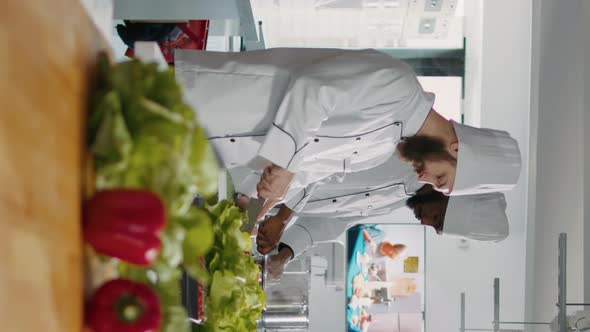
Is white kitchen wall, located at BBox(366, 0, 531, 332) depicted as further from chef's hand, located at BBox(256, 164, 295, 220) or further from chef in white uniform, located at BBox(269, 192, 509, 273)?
chef's hand, located at BBox(256, 164, 295, 220)

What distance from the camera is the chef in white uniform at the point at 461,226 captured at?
227cm

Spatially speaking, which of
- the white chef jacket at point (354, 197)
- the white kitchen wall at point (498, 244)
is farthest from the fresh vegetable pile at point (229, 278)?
the white kitchen wall at point (498, 244)

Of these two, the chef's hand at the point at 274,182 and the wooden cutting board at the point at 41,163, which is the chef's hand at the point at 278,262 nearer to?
the chef's hand at the point at 274,182

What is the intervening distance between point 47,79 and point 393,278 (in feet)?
13.3

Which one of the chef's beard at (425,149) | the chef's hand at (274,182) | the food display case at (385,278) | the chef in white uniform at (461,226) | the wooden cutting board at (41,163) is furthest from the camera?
the food display case at (385,278)

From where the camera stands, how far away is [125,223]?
73 centimetres

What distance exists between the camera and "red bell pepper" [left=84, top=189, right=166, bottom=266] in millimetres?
729

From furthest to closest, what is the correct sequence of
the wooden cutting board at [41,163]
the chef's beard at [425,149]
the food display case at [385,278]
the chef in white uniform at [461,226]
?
the food display case at [385,278], the chef in white uniform at [461,226], the chef's beard at [425,149], the wooden cutting board at [41,163]

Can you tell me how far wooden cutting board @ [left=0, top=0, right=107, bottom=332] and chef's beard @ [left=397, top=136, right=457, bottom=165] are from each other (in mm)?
1312

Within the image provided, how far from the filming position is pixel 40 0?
2.17 ft

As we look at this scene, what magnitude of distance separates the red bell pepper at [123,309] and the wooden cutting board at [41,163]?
0.08 ft

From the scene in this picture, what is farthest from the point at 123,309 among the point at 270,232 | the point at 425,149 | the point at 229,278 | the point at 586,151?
the point at 586,151

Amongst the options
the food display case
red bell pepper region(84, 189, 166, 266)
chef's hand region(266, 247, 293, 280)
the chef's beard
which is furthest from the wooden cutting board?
the food display case

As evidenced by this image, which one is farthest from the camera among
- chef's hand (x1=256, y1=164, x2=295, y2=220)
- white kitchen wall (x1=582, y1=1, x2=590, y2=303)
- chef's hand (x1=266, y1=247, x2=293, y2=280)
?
white kitchen wall (x1=582, y1=1, x2=590, y2=303)
